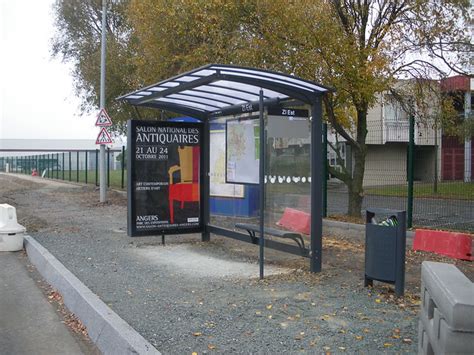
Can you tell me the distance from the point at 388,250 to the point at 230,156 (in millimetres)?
3653

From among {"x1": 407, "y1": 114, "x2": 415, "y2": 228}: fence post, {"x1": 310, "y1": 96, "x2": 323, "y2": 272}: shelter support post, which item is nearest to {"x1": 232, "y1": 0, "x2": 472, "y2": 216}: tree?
{"x1": 407, "y1": 114, "x2": 415, "y2": 228}: fence post

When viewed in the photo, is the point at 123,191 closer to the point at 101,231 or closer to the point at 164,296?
the point at 101,231

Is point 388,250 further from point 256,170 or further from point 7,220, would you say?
point 7,220

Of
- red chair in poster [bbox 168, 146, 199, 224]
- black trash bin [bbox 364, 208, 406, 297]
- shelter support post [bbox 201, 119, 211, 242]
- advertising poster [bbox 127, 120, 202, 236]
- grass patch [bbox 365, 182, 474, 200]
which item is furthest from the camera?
grass patch [bbox 365, 182, 474, 200]

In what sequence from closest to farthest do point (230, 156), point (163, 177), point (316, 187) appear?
point (316, 187) → point (230, 156) → point (163, 177)

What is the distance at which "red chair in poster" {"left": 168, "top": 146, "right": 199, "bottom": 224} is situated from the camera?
961 centimetres

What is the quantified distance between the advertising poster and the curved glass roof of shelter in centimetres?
42

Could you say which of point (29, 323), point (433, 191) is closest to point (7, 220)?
point (29, 323)

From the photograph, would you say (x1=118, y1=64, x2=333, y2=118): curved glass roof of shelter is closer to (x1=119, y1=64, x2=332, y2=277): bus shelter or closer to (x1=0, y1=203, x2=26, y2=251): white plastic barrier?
(x1=119, y1=64, x2=332, y2=277): bus shelter

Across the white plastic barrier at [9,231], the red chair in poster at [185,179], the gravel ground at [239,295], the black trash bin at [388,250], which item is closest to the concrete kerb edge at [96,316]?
the gravel ground at [239,295]

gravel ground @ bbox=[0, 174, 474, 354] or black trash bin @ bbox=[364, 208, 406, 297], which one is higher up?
black trash bin @ bbox=[364, 208, 406, 297]

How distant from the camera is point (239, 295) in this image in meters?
6.25

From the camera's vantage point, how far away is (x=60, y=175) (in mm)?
43000

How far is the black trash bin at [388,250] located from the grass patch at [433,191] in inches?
235
